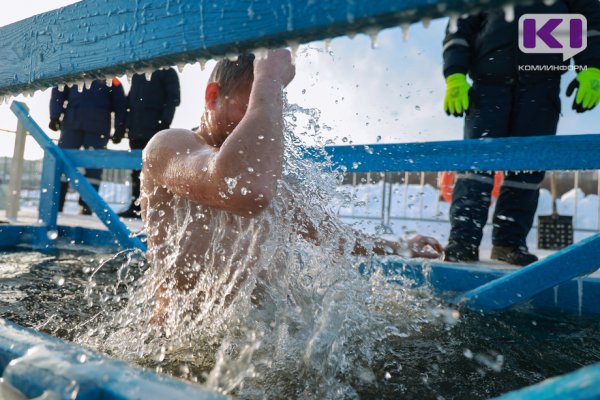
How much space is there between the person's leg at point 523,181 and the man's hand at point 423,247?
106 centimetres

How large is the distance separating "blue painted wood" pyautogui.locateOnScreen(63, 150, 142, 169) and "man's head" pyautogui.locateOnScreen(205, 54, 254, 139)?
187cm

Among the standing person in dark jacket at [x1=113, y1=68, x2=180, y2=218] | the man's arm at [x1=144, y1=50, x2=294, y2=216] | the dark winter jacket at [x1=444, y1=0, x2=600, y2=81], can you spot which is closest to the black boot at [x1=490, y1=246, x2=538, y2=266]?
the dark winter jacket at [x1=444, y1=0, x2=600, y2=81]

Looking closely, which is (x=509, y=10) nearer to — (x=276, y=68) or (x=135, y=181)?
(x=276, y=68)

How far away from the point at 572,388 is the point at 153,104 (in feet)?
18.6

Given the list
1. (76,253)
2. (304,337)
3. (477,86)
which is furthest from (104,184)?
(304,337)

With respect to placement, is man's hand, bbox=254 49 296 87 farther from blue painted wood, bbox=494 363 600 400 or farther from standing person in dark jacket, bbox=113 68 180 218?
standing person in dark jacket, bbox=113 68 180 218

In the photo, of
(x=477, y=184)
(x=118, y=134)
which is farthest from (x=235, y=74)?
(x=118, y=134)

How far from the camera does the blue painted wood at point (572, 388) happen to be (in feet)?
1.06

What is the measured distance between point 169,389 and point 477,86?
3.08 m

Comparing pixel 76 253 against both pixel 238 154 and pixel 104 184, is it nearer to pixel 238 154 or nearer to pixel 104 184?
pixel 238 154

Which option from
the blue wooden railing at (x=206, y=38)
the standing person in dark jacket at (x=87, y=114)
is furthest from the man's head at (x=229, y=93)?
the standing person in dark jacket at (x=87, y=114)

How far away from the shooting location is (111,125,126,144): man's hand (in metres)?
5.89

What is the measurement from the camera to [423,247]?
6.86 feet

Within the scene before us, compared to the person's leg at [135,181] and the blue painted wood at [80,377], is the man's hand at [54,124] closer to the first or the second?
the person's leg at [135,181]
